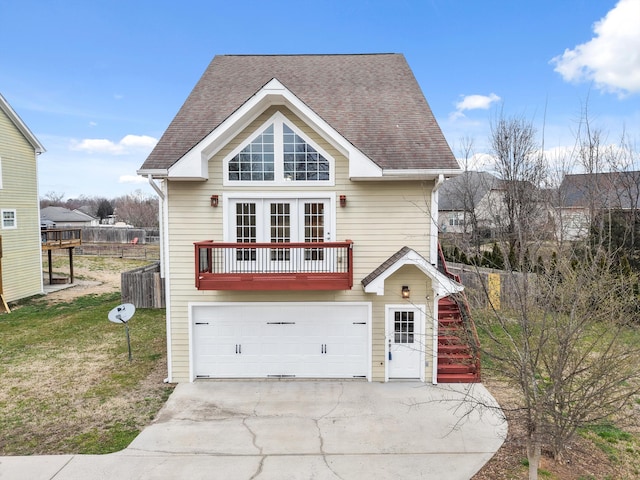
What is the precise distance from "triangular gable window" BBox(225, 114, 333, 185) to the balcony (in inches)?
66.8

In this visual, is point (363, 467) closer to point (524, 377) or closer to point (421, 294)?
point (524, 377)

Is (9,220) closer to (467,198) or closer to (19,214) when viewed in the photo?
(19,214)

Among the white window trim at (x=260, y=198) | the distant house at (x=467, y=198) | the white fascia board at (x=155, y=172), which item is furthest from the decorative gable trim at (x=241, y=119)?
the distant house at (x=467, y=198)

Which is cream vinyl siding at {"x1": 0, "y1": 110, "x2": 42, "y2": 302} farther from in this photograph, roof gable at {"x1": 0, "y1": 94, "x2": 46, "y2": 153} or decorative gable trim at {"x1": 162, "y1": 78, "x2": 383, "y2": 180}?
decorative gable trim at {"x1": 162, "y1": 78, "x2": 383, "y2": 180}

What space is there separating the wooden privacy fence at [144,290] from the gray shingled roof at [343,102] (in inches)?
386

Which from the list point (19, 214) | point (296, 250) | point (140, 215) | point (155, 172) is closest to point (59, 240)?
point (19, 214)

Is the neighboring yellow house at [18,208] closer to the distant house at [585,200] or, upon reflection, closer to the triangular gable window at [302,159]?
the triangular gable window at [302,159]

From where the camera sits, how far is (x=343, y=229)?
390 inches

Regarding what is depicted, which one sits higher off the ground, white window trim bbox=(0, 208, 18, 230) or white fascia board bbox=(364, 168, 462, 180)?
white fascia board bbox=(364, 168, 462, 180)

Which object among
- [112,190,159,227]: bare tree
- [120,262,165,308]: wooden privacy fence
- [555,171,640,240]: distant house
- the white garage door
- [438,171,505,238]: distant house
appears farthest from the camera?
[112,190,159,227]: bare tree

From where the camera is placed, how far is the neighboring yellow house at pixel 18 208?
62.2 ft

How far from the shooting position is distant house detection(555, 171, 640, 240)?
21.6 ft

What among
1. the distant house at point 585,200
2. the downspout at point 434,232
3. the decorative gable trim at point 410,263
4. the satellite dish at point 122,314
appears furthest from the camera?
the satellite dish at point 122,314

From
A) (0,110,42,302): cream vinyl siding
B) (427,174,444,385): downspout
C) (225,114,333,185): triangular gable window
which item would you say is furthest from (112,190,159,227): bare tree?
(427,174,444,385): downspout
